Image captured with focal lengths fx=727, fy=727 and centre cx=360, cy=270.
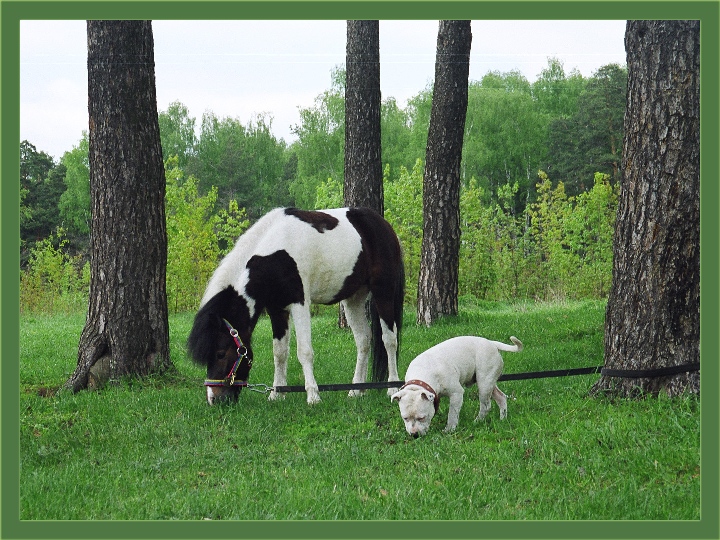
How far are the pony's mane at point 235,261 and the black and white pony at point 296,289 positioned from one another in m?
0.01

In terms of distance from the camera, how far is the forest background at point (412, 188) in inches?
818

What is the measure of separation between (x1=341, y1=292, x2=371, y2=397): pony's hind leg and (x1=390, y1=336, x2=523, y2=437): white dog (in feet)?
5.85

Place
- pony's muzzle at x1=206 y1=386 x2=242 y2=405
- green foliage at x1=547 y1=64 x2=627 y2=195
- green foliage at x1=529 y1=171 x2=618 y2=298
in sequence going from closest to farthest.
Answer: pony's muzzle at x1=206 y1=386 x2=242 y2=405, green foliage at x1=529 y1=171 x2=618 y2=298, green foliage at x1=547 y1=64 x2=627 y2=195

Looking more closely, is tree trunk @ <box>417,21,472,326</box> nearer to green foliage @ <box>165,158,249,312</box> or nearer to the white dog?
the white dog

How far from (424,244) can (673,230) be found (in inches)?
311

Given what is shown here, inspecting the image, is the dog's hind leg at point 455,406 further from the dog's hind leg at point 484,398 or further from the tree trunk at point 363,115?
the tree trunk at point 363,115

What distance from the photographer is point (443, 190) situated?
1360 cm

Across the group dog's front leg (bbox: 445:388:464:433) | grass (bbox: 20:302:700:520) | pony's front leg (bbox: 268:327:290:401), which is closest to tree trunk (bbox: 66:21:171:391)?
grass (bbox: 20:302:700:520)

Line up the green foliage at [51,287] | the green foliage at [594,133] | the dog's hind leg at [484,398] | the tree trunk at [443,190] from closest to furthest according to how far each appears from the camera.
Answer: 1. the dog's hind leg at [484,398]
2. the tree trunk at [443,190]
3. the green foliage at [51,287]
4. the green foliage at [594,133]

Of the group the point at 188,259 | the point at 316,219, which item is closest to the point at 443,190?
the point at 316,219

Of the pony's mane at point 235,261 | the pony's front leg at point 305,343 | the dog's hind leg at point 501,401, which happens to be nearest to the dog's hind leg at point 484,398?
the dog's hind leg at point 501,401

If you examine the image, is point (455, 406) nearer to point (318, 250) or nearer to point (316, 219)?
point (318, 250)

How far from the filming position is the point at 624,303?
20.9 feet

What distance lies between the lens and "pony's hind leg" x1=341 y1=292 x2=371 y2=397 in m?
8.22
